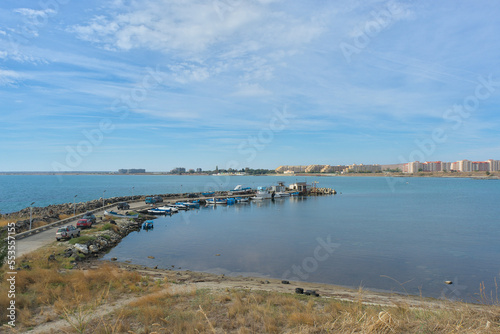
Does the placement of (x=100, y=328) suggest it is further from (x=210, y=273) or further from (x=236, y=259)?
(x=236, y=259)

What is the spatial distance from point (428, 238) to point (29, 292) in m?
39.3

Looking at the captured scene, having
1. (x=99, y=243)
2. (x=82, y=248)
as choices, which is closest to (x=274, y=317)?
(x=82, y=248)

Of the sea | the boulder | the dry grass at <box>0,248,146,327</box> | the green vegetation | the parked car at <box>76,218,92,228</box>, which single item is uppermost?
the dry grass at <box>0,248,146,327</box>

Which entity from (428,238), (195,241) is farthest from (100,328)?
(428,238)

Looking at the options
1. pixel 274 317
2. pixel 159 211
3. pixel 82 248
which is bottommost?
pixel 159 211

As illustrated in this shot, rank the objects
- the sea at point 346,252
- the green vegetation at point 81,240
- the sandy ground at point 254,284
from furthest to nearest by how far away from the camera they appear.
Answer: the green vegetation at point 81,240 < the sea at point 346,252 < the sandy ground at point 254,284

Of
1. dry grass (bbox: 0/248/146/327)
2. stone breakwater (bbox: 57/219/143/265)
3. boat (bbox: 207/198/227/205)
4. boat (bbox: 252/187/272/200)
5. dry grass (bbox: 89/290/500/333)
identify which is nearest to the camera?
dry grass (bbox: 89/290/500/333)

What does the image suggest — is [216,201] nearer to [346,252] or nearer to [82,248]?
[346,252]

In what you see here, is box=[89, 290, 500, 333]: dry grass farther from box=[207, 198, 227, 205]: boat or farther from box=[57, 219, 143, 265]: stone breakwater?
box=[207, 198, 227, 205]: boat

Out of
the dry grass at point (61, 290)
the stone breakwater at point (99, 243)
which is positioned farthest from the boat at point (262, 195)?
the dry grass at point (61, 290)

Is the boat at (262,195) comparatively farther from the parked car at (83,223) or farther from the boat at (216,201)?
the parked car at (83,223)

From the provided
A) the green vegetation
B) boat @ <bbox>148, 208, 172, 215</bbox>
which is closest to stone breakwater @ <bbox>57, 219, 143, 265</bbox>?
the green vegetation

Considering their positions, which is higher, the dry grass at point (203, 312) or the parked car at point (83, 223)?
the dry grass at point (203, 312)

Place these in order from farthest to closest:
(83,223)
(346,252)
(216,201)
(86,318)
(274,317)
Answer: (216,201) → (83,223) → (346,252) → (86,318) → (274,317)
